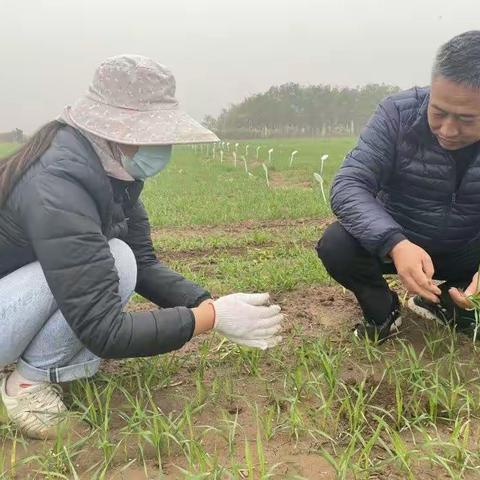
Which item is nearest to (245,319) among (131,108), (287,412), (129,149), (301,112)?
(287,412)

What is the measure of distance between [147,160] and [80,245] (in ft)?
1.37

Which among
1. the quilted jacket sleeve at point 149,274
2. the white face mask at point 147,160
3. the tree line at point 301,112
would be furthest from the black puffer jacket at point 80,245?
the tree line at point 301,112

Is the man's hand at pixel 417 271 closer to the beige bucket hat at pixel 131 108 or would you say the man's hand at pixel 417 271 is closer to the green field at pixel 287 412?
the green field at pixel 287 412

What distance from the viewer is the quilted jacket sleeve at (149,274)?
253 centimetres

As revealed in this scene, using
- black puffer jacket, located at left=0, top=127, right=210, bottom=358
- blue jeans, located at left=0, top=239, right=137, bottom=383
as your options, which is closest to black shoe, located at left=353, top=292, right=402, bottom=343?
black puffer jacket, located at left=0, top=127, right=210, bottom=358

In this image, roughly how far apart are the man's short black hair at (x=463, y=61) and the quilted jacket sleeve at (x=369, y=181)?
406mm

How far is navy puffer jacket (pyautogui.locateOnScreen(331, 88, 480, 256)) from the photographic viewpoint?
2.51 metres

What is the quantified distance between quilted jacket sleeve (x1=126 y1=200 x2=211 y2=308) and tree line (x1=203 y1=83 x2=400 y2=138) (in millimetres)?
79231

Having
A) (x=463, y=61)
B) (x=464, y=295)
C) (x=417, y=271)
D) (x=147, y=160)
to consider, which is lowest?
(x=464, y=295)

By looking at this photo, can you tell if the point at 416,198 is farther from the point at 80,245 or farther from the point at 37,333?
the point at 37,333

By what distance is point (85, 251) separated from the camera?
6.07 feet

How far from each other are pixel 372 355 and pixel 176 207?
20.8 feet

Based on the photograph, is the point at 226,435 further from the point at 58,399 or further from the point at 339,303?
the point at 339,303

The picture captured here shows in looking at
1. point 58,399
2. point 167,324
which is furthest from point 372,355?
point 58,399
